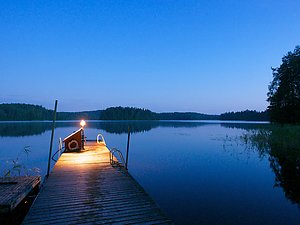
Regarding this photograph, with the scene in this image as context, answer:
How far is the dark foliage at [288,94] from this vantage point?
36.9 m

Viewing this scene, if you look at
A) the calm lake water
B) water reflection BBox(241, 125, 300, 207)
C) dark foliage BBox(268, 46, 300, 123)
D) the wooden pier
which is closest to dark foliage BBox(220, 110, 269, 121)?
dark foliage BBox(268, 46, 300, 123)

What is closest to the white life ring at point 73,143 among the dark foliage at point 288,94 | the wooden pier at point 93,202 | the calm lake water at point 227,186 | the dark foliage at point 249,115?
the calm lake water at point 227,186

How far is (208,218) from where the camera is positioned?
27.5 feet

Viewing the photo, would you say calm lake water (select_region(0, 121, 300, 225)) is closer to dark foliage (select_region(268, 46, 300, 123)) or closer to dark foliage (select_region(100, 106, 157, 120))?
dark foliage (select_region(268, 46, 300, 123))

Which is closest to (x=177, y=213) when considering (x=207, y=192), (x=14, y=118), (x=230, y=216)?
(x=230, y=216)

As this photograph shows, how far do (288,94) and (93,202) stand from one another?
41.6m

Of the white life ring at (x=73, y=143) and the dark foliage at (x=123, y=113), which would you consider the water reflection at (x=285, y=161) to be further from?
the dark foliage at (x=123, y=113)

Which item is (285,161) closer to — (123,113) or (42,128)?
(42,128)

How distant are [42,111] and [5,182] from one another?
618 ft

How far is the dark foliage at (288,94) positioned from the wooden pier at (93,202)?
1490 inches

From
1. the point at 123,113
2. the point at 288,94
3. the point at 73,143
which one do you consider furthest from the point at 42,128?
the point at 123,113

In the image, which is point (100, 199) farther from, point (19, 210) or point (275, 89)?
point (275, 89)

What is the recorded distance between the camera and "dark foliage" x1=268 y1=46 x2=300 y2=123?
1452 inches

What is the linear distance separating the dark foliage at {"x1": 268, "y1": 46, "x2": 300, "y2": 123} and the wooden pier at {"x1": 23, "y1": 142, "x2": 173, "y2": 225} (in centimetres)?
3784
